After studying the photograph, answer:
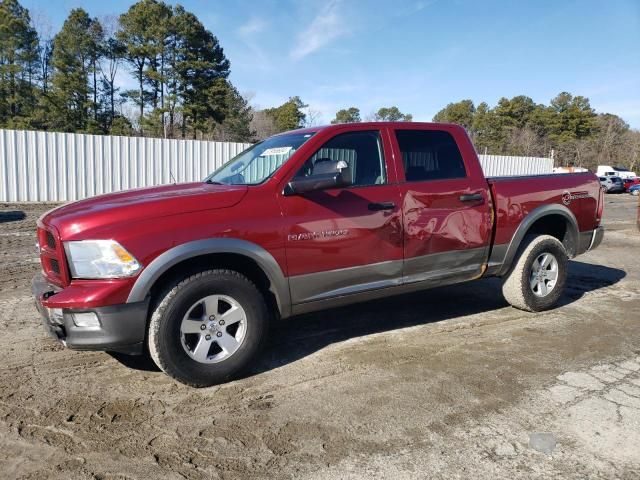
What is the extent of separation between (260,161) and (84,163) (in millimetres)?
13641

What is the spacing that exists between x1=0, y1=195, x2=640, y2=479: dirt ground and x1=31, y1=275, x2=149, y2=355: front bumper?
Result: 1.32ft

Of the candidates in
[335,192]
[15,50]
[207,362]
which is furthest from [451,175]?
[15,50]

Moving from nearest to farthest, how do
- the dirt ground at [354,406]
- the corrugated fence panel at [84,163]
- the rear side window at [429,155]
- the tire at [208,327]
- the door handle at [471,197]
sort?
the dirt ground at [354,406] → the tire at [208,327] → the rear side window at [429,155] → the door handle at [471,197] → the corrugated fence panel at [84,163]

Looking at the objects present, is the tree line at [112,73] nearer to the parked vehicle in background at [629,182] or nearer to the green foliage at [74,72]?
the green foliage at [74,72]

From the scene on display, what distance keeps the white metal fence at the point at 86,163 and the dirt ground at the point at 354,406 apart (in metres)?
11.8

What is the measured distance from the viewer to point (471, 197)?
452 cm

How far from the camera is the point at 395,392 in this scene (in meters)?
3.33

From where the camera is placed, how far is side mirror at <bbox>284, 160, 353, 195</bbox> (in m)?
3.54

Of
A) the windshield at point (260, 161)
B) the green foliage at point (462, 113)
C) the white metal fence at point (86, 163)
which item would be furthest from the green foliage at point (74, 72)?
the green foliage at point (462, 113)

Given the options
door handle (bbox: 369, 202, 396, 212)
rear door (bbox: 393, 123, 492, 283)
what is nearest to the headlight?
door handle (bbox: 369, 202, 396, 212)

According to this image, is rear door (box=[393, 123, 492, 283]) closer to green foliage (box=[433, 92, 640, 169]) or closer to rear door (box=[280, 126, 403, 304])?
rear door (box=[280, 126, 403, 304])

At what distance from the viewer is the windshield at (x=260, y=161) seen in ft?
12.8

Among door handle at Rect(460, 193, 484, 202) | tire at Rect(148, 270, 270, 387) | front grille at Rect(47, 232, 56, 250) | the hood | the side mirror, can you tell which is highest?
the side mirror

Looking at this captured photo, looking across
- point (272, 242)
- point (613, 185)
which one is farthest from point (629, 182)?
point (272, 242)
